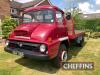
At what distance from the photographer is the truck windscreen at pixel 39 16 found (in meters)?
7.14

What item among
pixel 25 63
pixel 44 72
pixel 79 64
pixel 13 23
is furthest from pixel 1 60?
pixel 13 23

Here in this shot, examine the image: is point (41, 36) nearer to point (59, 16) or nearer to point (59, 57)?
point (59, 57)

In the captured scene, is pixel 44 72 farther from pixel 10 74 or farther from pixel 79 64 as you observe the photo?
pixel 79 64

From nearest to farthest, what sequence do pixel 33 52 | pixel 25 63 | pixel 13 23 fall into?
1. pixel 33 52
2. pixel 25 63
3. pixel 13 23

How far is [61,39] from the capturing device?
721cm

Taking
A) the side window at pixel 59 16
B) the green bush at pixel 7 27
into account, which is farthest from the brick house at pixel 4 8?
the side window at pixel 59 16

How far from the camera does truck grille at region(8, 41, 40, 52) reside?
247 inches

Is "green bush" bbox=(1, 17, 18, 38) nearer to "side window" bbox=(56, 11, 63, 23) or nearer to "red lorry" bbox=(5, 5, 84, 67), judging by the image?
"red lorry" bbox=(5, 5, 84, 67)

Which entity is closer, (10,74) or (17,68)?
(10,74)

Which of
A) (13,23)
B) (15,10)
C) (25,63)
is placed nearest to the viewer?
(25,63)

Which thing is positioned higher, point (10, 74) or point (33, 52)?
point (33, 52)

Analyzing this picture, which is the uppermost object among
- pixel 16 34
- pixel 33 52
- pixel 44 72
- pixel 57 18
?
pixel 57 18

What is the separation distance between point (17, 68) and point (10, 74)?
24.8 inches

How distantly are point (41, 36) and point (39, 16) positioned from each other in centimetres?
142
